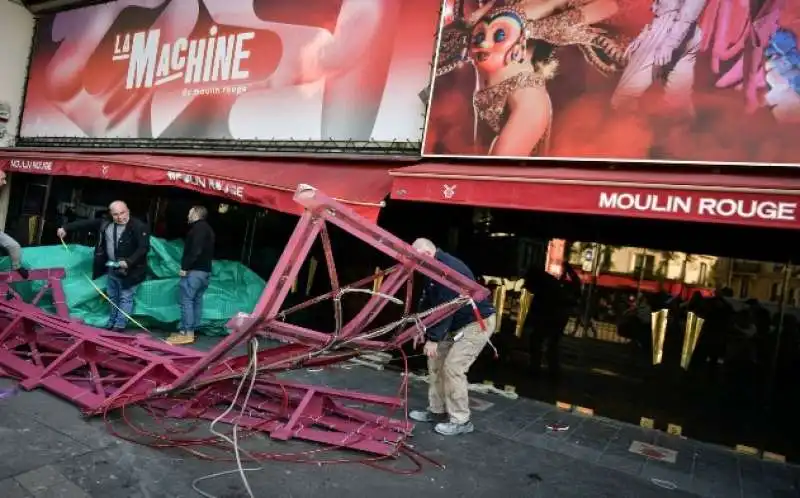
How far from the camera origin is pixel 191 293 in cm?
722

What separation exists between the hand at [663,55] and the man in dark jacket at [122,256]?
650 centimetres

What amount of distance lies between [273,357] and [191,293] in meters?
3.41

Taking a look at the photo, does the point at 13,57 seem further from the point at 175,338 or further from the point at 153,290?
the point at 175,338

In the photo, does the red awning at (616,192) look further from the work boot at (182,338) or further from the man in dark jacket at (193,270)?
the work boot at (182,338)

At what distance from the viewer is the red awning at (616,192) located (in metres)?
4.33

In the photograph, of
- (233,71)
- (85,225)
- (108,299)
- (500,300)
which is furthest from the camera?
(233,71)

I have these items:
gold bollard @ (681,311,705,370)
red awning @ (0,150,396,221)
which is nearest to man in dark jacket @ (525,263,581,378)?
gold bollard @ (681,311,705,370)

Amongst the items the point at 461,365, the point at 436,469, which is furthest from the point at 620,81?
the point at 436,469

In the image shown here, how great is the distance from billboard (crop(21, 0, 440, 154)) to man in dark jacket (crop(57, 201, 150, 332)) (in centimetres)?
234

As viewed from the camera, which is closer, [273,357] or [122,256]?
[273,357]

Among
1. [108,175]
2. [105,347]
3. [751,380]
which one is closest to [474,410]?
[751,380]

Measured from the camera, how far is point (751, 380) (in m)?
5.60

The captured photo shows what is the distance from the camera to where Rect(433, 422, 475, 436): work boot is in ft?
16.1

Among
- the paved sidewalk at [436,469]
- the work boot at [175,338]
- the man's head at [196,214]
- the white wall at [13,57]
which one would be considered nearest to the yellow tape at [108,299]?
the work boot at [175,338]
